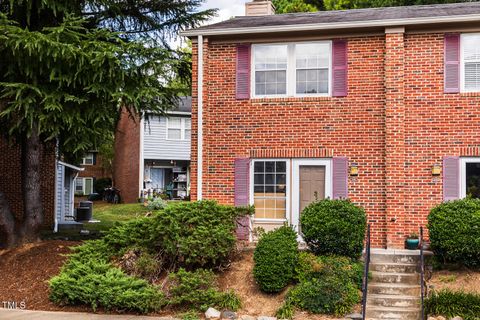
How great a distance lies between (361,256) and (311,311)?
2431 millimetres

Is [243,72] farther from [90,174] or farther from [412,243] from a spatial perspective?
[90,174]

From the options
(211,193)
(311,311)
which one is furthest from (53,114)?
(311,311)

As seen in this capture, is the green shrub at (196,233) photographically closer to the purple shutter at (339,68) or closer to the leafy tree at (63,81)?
the leafy tree at (63,81)

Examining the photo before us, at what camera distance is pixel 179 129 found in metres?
35.8

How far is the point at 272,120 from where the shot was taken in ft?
49.1

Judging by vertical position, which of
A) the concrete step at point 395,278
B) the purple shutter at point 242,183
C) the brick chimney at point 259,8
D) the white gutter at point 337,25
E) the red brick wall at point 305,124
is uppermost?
the brick chimney at point 259,8

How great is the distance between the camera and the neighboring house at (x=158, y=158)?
116ft

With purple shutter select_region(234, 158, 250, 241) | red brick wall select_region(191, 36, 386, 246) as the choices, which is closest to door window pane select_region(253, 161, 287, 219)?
purple shutter select_region(234, 158, 250, 241)

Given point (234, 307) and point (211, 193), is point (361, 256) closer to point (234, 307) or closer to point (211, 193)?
point (234, 307)

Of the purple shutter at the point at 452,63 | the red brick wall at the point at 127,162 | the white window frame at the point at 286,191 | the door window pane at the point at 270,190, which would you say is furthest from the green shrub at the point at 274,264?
the red brick wall at the point at 127,162

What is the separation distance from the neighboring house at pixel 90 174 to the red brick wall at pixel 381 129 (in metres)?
26.5

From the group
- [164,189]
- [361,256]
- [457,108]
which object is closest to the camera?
[361,256]

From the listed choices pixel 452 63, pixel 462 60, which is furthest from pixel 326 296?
pixel 462 60

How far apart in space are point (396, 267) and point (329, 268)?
1668 millimetres
